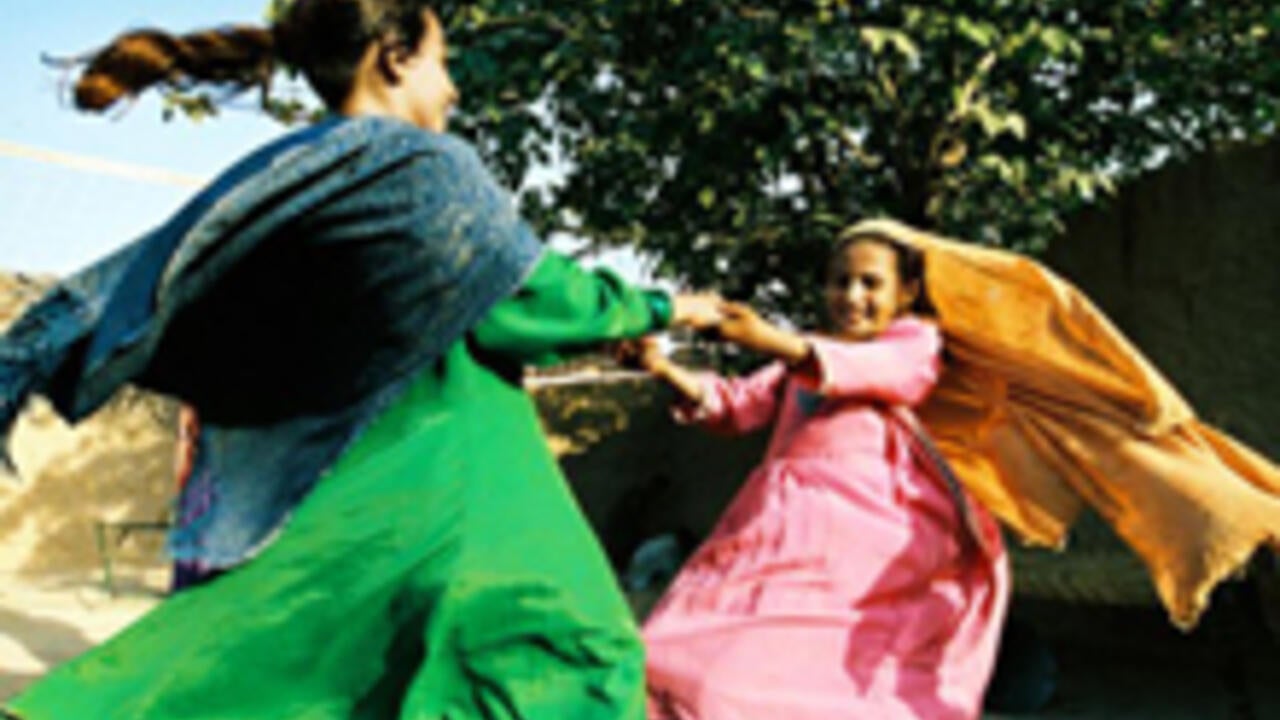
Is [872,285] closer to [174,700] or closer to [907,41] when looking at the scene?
[907,41]

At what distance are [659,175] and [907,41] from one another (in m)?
1.50

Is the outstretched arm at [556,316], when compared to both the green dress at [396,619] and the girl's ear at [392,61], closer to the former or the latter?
the green dress at [396,619]

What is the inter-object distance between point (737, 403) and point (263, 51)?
1.52m

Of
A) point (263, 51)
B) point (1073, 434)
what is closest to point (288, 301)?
point (263, 51)

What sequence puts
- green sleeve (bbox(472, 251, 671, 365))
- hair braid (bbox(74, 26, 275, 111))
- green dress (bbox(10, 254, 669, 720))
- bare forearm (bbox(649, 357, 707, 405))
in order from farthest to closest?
bare forearm (bbox(649, 357, 707, 405)), hair braid (bbox(74, 26, 275, 111)), green sleeve (bbox(472, 251, 671, 365)), green dress (bbox(10, 254, 669, 720))

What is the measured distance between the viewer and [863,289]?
3.20 meters

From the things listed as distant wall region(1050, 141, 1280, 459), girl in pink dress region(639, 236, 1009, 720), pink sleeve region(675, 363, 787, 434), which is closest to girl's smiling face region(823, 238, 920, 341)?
girl in pink dress region(639, 236, 1009, 720)

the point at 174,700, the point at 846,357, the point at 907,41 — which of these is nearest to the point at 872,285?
the point at 846,357

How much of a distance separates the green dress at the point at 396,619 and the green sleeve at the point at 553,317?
117mm

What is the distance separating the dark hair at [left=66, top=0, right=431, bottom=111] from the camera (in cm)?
187

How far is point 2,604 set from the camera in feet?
27.2

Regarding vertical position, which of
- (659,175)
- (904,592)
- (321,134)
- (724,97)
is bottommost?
(904,592)

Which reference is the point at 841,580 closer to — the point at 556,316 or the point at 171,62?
the point at 556,316

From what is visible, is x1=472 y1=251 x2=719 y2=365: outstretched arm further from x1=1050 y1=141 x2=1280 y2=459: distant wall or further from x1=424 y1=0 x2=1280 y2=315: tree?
x1=1050 y1=141 x2=1280 y2=459: distant wall
